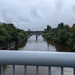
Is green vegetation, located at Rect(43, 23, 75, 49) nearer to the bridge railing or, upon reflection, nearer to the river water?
the river water

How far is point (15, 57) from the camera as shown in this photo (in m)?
1.83

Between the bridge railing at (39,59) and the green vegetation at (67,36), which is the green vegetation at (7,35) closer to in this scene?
the green vegetation at (67,36)

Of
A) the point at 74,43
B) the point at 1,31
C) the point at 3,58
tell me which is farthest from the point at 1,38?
the point at 3,58

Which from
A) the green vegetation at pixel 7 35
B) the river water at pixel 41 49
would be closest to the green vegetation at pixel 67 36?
the river water at pixel 41 49

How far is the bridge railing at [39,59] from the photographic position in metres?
1.76

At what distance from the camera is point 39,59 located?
1.79 metres

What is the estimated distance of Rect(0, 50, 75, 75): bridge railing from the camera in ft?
5.78

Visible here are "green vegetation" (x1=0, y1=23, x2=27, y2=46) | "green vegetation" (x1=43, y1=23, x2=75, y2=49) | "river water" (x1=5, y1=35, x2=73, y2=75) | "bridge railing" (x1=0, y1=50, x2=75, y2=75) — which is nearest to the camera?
"bridge railing" (x1=0, y1=50, x2=75, y2=75)

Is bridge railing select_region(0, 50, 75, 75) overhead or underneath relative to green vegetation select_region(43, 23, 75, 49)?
underneath

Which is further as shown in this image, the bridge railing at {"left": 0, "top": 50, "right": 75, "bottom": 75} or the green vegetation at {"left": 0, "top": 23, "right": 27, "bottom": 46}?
the green vegetation at {"left": 0, "top": 23, "right": 27, "bottom": 46}

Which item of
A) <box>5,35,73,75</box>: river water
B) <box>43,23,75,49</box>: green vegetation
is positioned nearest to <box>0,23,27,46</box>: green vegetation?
<box>5,35,73,75</box>: river water

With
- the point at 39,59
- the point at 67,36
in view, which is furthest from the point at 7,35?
the point at 39,59

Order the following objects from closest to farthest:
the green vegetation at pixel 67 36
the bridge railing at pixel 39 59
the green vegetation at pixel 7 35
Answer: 1. the bridge railing at pixel 39 59
2. the green vegetation at pixel 7 35
3. the green vegetation at pixel 67 36

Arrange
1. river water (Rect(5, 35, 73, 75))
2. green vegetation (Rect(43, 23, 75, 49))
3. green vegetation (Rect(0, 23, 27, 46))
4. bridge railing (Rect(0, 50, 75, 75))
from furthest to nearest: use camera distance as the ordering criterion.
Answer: green vegetation (Rect(43, 23, 75, 49)) → green vegetation (Rect(0, 23, 27, 46)) → river water (Rect(5, 35, 73, 75)) → bridge railing (Rect(0, 50, 75, 75))
